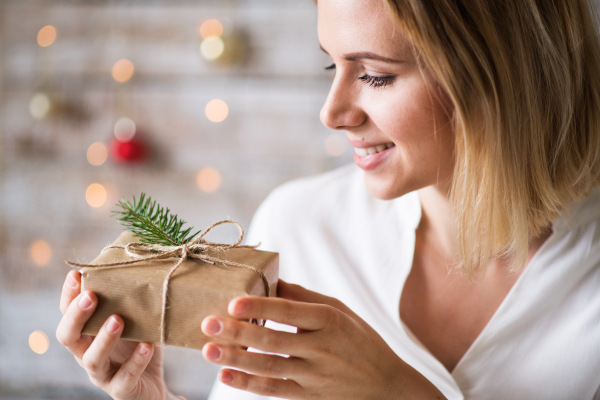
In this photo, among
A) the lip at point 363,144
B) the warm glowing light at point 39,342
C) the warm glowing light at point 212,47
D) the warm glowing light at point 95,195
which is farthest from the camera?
the warm glowing light at point 39,342

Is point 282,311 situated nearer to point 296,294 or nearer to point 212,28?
point 296,294

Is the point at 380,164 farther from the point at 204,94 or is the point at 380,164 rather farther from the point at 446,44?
the point at 204,94

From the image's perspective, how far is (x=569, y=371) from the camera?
1.00 m

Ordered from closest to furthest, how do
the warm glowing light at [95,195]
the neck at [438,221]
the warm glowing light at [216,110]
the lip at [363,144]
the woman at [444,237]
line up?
the woman at [444,237], the lip at [363,144], the neck at [438,221], the warm glowing light at [216,110], the warm glowing light at [95,195]

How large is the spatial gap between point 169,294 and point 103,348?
0.14 meters

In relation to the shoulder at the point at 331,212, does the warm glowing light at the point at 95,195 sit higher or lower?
higher

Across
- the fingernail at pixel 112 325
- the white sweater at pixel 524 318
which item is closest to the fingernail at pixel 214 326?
the fingernail at pixel 112 325

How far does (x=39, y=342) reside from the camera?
6.68 ft

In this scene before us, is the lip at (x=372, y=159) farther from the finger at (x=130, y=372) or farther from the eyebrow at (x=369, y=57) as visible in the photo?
the finger at (x=130, y=372)

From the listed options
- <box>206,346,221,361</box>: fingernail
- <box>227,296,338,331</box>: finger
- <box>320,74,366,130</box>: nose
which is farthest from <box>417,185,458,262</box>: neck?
<box>206,346,221,361</box>: fingernail

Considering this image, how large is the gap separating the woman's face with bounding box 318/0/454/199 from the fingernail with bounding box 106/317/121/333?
51cm

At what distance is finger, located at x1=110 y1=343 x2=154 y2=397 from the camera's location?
71cm

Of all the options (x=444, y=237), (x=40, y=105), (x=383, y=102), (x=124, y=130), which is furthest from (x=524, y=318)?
(x=40, y=105)

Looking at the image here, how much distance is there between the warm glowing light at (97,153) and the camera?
6.15 ft
